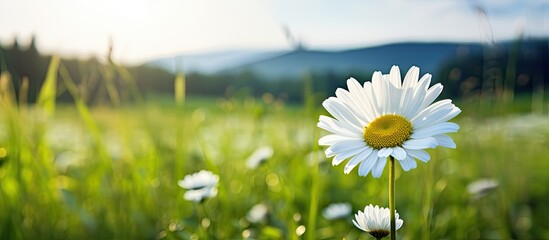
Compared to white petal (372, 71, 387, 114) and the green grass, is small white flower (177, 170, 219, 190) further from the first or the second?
white petal (372, 71, 387, 114)

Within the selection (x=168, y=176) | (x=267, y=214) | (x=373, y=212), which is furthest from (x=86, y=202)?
(x=373, y=212)

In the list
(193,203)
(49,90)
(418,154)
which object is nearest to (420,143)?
(418,154)

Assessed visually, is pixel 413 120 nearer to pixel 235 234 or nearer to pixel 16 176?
pixel 235 234

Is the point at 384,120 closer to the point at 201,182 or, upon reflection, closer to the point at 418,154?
the point at 418,154

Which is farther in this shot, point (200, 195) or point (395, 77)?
point (200, 195)

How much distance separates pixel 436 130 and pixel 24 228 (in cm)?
117

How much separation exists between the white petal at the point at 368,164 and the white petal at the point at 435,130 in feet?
0.14

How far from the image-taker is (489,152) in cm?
213

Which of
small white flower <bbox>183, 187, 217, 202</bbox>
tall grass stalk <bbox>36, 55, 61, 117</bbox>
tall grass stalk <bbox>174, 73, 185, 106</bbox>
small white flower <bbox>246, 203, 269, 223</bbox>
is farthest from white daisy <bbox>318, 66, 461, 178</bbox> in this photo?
tall grass stalk <bbox>36, 55, 61, 117</bbox>

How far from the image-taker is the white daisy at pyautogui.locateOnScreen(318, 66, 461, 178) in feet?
1.80

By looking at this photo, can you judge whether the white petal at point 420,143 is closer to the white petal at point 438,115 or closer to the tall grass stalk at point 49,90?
the white petal at point 438,115

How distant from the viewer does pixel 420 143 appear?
534 mm

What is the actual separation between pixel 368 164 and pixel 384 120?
62mm

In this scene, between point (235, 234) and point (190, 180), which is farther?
point (235, 234)
